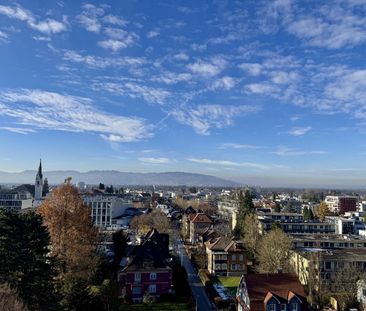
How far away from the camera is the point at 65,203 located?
1432 inches

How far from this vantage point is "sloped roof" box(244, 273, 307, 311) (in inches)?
1261

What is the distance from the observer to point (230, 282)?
A: 45.8m

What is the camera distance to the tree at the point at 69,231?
1309 inches

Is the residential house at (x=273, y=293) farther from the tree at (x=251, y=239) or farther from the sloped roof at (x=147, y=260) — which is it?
the tree at (x=251, y=239)

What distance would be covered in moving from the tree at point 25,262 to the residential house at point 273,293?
16.4 m

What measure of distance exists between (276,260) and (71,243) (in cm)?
2295

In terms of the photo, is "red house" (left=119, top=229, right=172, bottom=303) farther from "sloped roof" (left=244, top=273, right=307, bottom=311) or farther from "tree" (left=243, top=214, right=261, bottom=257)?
"tree" (left=243, top=214, right=261, bottom=257)

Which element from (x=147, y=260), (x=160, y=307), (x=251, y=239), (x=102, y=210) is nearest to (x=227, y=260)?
(x=251, y=239)

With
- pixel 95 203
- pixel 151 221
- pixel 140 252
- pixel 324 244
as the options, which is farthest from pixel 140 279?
pixel 95 203

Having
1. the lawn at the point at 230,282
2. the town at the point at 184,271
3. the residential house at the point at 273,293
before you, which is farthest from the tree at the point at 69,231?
the lawn at the point at 230,282

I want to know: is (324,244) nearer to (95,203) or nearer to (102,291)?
(102,291)

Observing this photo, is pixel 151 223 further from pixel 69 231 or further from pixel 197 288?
pixel 69 231

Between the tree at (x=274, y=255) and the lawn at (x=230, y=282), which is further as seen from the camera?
the tree at (x=274, y=255)

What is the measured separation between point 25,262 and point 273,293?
20029 millimetres
